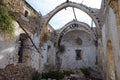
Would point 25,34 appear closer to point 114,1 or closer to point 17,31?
point 17,31

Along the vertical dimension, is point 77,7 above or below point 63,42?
above

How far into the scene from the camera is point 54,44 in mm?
17625

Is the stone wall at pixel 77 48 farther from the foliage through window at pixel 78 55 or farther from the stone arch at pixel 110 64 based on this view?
the stone arch at pixel 110 64

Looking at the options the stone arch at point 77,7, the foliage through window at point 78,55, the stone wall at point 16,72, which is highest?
the stone arch at point 77,7

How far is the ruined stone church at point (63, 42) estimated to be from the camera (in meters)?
7.99

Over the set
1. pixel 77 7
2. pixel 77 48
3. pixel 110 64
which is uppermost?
pixel 77 7

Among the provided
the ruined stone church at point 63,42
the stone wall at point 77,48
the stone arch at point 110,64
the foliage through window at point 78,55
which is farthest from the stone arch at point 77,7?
the foliage through window at point 78,55

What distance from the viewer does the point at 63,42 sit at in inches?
825

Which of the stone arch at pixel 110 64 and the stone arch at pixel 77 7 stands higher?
the stone arch at pixel 77 7

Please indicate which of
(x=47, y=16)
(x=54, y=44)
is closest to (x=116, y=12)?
(x=47, y=16)

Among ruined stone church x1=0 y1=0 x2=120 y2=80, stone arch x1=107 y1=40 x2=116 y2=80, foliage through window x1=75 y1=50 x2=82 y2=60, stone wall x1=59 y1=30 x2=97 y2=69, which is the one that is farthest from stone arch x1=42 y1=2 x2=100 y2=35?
foliage through window x1=75 y1=50 x2=82 y2=60

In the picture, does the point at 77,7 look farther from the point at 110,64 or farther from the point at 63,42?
the point at 63,42

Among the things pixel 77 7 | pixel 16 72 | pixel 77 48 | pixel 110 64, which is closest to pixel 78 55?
pixel 77 48

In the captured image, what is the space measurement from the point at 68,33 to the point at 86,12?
752 centimetres
